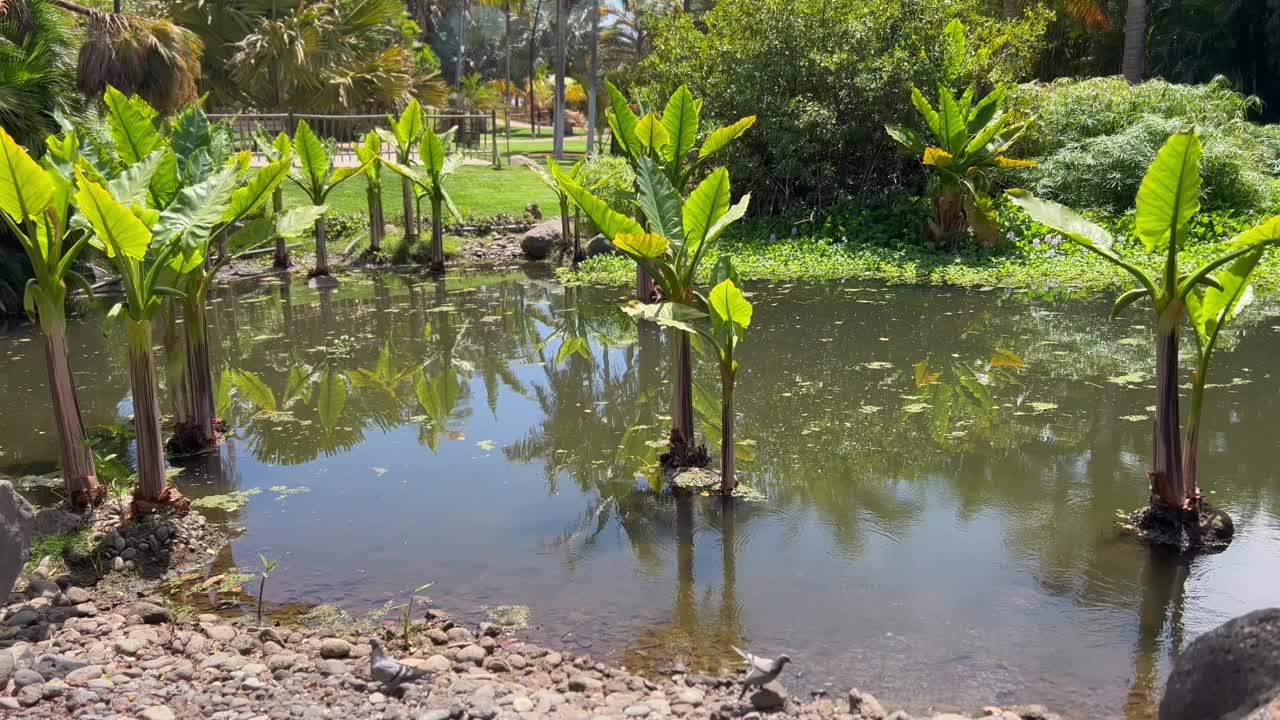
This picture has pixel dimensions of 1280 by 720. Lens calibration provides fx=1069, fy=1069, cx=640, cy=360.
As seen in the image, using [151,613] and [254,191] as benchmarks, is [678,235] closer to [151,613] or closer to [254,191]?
[254,191]

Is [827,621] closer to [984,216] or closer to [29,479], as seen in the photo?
[29,479]

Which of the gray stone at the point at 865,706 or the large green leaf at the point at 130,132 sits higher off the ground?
the large green leaf at the point at 130,132

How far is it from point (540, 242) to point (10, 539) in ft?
41.6

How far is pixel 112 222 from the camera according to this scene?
519 cm

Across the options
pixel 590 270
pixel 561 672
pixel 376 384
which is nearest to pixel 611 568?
pixel 561 672

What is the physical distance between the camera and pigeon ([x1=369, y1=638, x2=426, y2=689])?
4.16 meters

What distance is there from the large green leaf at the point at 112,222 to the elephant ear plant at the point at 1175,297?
14.6 ft

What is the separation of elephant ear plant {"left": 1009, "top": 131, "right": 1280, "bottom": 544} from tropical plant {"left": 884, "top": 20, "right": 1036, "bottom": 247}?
30.0ft

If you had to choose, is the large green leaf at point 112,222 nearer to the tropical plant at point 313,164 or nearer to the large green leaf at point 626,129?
the large green leaf at point 626,129

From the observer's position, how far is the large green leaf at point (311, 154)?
1354 cm

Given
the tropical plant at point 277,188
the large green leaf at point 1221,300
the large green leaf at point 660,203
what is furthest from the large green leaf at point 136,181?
the large green leaf at point 1221,300

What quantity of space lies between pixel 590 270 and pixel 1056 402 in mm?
8171

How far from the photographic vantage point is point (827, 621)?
16.0ft

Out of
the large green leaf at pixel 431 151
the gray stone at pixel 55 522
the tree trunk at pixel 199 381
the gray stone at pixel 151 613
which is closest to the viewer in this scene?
the gray stone at pixel 151 613
